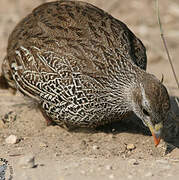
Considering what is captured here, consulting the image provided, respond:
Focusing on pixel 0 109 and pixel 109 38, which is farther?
pixel 0 109

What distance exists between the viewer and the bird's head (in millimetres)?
5992

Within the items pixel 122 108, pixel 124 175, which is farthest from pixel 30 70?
pixel 124 175

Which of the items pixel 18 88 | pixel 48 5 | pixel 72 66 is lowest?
pixel 18 88

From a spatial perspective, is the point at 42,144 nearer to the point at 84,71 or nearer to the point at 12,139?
the point at 12,139

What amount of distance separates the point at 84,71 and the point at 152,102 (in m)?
1.11

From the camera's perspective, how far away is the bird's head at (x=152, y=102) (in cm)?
599

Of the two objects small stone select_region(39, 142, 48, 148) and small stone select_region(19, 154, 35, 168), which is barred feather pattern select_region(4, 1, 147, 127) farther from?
small stone select_region(19, 154, 35, 168)

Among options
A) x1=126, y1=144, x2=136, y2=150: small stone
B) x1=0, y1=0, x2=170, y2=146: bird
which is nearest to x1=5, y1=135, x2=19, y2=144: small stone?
x1=0, y1=0, x2=170, y2=146: bird

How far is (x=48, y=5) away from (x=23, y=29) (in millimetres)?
564

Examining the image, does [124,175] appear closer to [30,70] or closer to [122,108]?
[122,108]

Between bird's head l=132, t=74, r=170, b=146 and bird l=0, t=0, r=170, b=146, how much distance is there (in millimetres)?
13

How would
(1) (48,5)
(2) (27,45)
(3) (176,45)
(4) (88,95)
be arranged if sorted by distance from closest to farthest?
(4) (88,95)
(2) (27,45)
(1) (48,5)
(3) (176,45)

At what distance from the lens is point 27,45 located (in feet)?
23.3

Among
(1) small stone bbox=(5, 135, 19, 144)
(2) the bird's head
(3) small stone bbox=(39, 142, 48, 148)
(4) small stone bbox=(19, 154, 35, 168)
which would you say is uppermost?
(2) the bird's head
